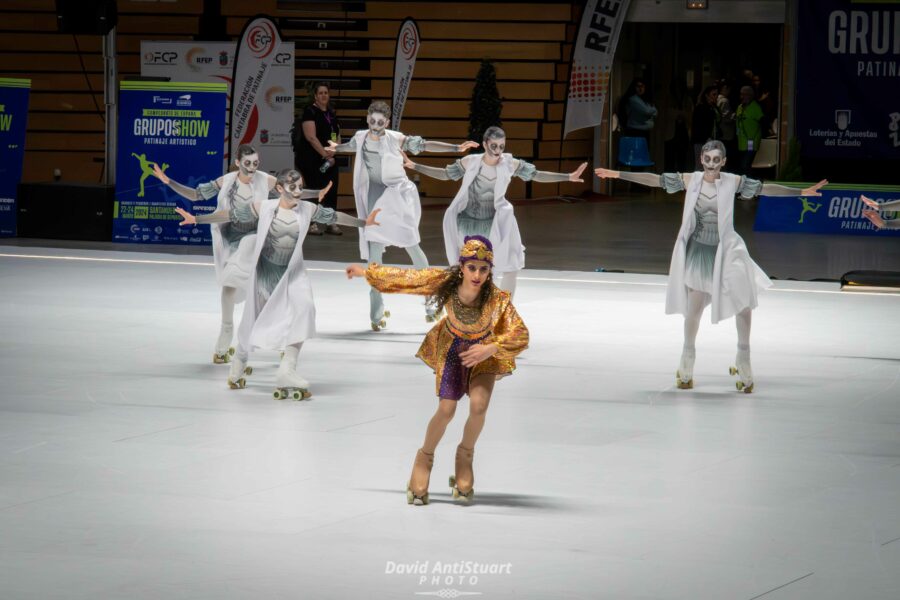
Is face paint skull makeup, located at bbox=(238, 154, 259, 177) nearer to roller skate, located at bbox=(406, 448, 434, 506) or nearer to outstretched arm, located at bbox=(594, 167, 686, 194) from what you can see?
outstretched arm, located at bbox=(594, 167, 686, 194)

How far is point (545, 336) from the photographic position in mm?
11664

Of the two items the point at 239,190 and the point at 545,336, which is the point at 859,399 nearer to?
the point at 545,336

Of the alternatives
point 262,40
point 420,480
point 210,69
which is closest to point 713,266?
point 420,480

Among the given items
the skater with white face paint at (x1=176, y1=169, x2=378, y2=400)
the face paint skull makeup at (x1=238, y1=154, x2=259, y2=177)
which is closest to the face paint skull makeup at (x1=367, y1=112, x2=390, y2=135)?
the face paint skull makeup at (x1=238, y1=154, x2=259, y2=177)

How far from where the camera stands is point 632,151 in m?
24.5

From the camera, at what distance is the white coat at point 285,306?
9.14 meters

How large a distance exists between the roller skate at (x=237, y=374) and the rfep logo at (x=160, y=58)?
1053cm

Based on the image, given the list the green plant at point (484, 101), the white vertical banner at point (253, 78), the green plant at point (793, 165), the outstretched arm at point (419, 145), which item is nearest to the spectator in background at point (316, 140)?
the white vertical banner at point (253, 78)

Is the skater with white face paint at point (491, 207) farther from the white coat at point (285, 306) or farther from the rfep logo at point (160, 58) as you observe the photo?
the rfep logo at point (160, 58)

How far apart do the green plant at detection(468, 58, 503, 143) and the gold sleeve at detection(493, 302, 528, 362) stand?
14477 mm

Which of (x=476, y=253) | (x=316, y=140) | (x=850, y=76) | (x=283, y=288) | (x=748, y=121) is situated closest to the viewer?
(x=476, y=253)

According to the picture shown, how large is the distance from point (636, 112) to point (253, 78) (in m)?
7.82

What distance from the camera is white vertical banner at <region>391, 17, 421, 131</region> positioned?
19.9 meters

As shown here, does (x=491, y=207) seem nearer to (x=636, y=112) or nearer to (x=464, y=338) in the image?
(x=464, y=338)
